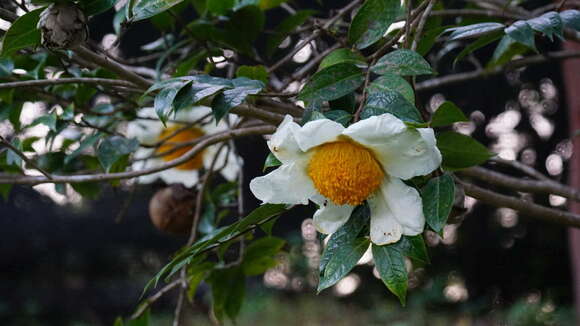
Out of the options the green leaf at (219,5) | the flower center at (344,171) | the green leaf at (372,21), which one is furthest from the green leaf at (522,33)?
the green leaf at (219,5)

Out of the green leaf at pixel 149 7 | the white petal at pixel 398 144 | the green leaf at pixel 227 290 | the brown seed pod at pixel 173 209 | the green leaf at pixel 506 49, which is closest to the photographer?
the white petal at pixel 398 144

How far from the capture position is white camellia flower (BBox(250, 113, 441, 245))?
0.49 meters

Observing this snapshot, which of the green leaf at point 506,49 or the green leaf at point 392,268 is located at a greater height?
the green leaf at point 392,268

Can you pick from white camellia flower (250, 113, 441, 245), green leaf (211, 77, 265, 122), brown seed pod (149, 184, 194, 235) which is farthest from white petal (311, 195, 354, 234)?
brown seed pod (149, 184, 194, 235)

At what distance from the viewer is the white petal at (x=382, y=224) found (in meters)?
0.53

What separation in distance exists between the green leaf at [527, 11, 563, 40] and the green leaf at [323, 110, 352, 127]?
8.8 inches

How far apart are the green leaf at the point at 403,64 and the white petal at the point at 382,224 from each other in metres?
0.10

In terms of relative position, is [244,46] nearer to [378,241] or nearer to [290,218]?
[378,241]

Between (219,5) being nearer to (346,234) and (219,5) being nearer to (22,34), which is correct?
(22,34)

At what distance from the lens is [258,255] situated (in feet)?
3.28

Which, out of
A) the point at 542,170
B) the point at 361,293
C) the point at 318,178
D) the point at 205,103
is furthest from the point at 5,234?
the point at 318,178

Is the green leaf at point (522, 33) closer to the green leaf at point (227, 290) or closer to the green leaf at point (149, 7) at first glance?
the green leaf at point (149, 7)

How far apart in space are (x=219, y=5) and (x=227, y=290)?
40 cm

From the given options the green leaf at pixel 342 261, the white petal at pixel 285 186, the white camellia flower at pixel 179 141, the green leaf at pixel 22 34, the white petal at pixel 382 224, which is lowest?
the white camellia flower at pixel 179 141
